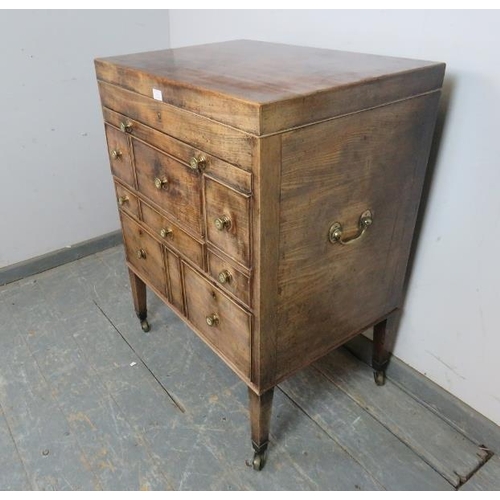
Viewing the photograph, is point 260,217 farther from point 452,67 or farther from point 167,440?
point 167,440

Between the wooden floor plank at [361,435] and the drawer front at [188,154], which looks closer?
the drawer front at [188,154]

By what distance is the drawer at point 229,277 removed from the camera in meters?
0.93

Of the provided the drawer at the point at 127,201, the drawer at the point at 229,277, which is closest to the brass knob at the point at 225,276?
the drawer at the point at 229,277

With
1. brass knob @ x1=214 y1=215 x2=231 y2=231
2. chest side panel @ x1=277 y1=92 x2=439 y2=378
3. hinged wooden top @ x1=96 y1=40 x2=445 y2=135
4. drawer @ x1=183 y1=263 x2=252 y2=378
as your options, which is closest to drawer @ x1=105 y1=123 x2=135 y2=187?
hinged wooden top @ x1=96 y1=40 x2=445 y2=135

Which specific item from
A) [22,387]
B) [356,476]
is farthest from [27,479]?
[356,476]

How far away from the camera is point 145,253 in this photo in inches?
53.1

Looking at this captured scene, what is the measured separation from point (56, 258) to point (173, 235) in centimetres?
110

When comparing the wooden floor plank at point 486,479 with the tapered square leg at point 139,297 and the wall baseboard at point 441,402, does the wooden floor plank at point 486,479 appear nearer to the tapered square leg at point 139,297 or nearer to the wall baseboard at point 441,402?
the wall baseboard at point 441,402

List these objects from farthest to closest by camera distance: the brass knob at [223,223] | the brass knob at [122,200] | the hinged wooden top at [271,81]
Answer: the brass knob at [122,200] < the brass knob at [223,223] < the hinged wooden top at [271,81]

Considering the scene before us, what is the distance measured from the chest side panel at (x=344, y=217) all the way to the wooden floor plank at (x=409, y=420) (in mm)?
300

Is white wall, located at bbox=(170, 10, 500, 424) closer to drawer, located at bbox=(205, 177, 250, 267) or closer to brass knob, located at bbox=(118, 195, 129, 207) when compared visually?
drawer, located at bbox=(205, 177, 250, 267)

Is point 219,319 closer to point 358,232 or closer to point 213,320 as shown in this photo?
point 213,320

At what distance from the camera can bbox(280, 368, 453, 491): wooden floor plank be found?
3.77ft

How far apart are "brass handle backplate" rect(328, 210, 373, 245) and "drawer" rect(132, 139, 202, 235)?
0.94 ft
